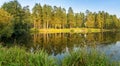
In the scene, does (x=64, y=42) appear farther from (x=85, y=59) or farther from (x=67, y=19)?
(x=67, y=19)

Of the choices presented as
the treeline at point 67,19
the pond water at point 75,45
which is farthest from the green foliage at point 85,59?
the treeline at point 67,19

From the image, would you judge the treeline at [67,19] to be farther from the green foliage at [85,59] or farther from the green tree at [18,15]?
the green foliage at [85,59]

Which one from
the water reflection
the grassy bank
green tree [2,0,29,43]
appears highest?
green tree [2,0,29,43]

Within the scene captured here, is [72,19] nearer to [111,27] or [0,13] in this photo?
[111,27]

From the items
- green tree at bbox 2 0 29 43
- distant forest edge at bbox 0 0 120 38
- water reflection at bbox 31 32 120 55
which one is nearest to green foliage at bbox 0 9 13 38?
distant forest edge at bbox 0 0 120 38

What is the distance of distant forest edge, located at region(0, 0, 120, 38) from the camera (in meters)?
61.4

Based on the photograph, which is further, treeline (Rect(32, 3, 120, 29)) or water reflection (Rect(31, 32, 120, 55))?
treeline (Rect(32, 3, 120, 29))

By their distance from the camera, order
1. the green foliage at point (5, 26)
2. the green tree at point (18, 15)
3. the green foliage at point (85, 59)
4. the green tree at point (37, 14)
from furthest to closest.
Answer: the green tree at point (37, 14) → the green tree at point (18, 15) → the green foliage at point (5, 26) → the green foliage at point (85, 59)

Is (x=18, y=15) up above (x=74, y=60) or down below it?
above

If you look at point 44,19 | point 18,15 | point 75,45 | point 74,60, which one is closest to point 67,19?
point 44,19

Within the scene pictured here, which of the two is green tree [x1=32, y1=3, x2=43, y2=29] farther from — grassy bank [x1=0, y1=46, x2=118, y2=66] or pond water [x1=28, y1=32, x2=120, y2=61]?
grassy bank [x1=0, y1=46, x2=118, y2=66]

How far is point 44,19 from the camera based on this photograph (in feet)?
342

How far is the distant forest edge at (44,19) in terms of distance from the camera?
61.4 metres

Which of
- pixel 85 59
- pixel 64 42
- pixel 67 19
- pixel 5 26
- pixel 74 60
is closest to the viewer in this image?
pixel 85 59
